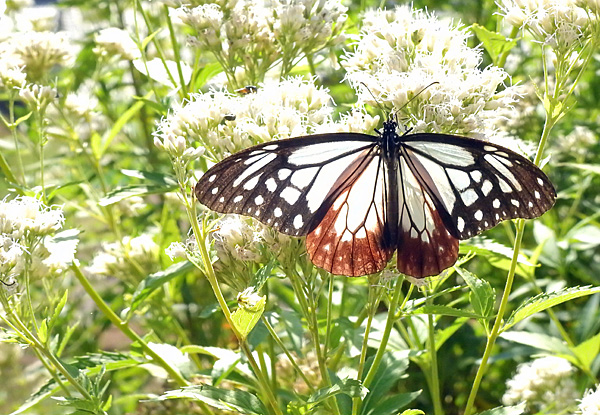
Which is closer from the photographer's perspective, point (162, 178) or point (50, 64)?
point (162, 178)

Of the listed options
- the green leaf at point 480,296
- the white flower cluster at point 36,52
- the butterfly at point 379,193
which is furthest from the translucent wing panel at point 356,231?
the white flower cluster at point 36,52

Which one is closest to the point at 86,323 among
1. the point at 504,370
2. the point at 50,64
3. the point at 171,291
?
the point at 171,291

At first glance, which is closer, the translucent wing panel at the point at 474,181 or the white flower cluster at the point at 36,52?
the translucent wing panel at the point at 474,181

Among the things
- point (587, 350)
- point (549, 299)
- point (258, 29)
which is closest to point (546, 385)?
point (587, 350)

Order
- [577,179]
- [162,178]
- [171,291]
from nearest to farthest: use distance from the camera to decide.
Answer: [162,178] < [171,291] < [577,179]

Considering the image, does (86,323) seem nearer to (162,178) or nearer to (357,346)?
(162,178)

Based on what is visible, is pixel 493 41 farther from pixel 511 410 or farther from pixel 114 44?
pixel 114 44

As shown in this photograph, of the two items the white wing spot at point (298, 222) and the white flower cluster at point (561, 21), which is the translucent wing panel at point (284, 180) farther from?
the white flower cluster at point (561, 21)

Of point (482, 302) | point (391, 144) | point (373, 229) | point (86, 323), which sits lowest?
point (86, 323)
